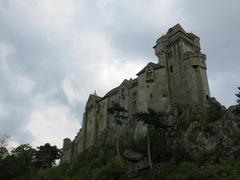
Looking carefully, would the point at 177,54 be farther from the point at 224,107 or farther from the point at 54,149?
the point at 54,149

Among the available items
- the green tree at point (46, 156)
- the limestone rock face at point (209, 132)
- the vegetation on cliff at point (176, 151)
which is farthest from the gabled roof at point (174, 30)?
the green tree at point (46, 156)

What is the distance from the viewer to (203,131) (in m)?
53.5

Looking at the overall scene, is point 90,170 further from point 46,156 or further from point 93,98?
point 46,156

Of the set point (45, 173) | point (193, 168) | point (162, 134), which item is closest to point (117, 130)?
point (162, 134)

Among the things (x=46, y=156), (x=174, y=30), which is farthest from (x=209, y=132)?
(x=46, y=156)

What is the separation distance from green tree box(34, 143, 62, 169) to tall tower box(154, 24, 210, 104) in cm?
4210

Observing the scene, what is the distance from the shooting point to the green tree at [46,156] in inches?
3398

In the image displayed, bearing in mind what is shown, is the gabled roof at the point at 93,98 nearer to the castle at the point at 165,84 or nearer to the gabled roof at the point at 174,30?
the castle at the point at 165,84

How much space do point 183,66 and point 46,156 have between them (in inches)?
1911

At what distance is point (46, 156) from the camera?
8762cm

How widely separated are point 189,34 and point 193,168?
147ft

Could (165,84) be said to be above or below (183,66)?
below

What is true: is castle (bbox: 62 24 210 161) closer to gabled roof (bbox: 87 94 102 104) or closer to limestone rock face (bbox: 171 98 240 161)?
gabled roof (bbox: 87 94 102 104)

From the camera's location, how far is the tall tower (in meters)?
65.8
